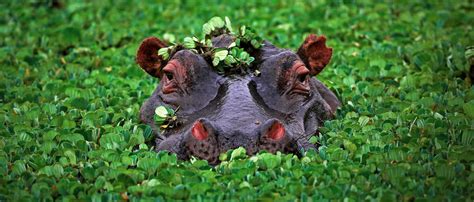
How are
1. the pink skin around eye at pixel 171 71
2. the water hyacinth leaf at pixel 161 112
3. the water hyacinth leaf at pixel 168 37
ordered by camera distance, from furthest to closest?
1. the water hyacinth leaf at pixel 168 37
2. the pink skin around eye at pixel 171 71
3. the water hyacinth leaf at pixel 161 112

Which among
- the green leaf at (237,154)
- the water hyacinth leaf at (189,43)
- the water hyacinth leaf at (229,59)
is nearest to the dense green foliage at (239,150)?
the green leaf at (237,154)

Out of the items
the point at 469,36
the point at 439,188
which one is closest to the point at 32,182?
the point at 439,188

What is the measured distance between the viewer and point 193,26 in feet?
37.8

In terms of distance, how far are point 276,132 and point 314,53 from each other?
5.10 feet

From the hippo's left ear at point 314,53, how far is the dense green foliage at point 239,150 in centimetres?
43

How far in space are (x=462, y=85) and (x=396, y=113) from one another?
1205 mm

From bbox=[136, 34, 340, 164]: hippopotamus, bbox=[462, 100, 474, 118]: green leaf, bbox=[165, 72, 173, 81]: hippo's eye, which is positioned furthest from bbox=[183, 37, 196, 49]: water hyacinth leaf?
bbox=[462, 100, 474, 118]: green leaf

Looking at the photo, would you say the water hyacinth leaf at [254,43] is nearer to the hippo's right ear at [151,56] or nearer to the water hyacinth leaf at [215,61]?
the water hyacinth leaf at [215,61]

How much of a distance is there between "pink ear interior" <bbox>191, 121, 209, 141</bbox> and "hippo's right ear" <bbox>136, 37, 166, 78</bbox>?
4.96 feet

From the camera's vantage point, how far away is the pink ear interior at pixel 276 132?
256 inches

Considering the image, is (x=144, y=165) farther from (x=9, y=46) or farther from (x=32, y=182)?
(x=9, y=46)

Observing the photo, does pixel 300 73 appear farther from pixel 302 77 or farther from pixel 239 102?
pixel 239 102

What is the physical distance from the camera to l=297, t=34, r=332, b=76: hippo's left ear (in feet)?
25.8

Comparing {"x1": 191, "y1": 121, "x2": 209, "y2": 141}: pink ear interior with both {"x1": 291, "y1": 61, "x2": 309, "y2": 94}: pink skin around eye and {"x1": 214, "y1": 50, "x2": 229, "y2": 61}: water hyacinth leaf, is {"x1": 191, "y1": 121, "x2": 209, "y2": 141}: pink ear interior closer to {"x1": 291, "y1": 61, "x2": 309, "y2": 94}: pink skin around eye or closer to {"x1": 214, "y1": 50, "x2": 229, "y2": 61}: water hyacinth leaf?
{"x1": 214, "y1": 50, "x2": 229, "y2": 61}: water hyacinth leaf
